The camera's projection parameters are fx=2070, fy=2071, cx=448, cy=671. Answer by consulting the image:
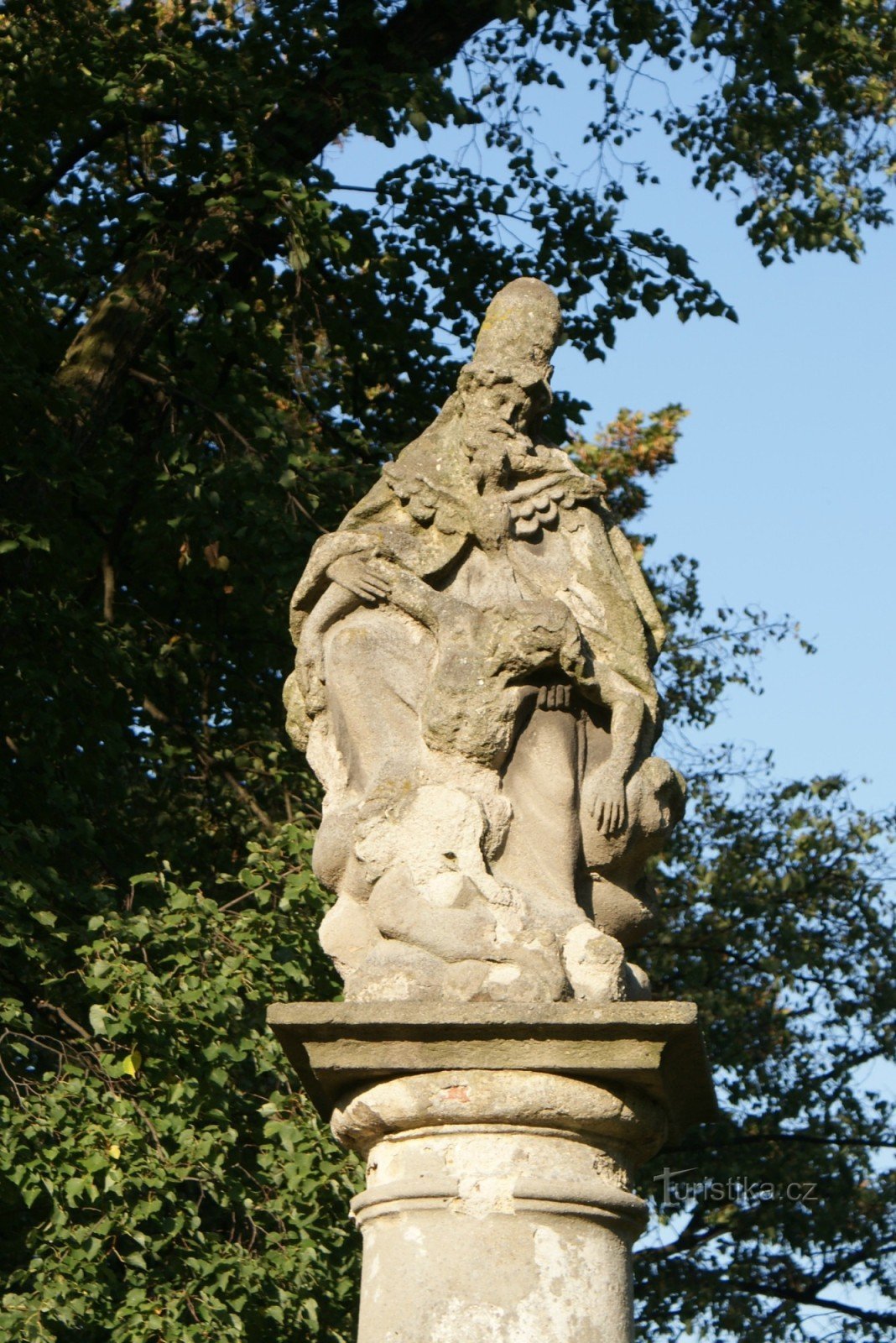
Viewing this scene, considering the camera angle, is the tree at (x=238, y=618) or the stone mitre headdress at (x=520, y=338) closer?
the stone mitre headdress at (x=520, y=338)

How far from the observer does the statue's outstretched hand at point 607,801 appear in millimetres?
5082

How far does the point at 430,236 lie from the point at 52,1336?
610 centimetres

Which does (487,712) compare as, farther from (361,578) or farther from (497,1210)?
(497,1210)

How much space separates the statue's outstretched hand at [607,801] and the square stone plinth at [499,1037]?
68 centimetres

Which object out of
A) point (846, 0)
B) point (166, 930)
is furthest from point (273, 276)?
point (166, 930)

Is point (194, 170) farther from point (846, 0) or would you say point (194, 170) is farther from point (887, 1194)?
point (887, 1194)

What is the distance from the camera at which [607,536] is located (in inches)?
221

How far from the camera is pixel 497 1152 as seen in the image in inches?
176

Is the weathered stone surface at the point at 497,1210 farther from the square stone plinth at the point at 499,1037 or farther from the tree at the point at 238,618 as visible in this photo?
the tree at the point at 238,618

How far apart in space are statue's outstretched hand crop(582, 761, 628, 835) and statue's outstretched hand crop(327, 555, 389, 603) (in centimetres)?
72

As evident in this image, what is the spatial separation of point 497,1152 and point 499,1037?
25 centimetres

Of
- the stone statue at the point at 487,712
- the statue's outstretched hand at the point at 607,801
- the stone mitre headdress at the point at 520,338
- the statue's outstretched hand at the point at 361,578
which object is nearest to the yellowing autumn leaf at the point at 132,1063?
the stone statue at the point at 487,712

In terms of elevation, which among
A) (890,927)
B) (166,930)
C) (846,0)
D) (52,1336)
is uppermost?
(846,0)

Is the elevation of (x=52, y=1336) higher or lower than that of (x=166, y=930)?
lower
